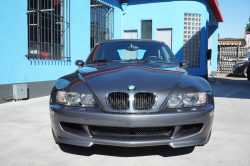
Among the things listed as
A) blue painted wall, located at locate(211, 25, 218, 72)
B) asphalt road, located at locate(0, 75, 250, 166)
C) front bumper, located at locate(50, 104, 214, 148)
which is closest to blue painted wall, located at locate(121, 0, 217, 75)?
blue painted wall, located at locate(211, 25, 218, 72)

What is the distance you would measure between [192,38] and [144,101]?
483 inches

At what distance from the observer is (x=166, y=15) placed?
13508 millimetres

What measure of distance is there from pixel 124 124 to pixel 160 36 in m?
11.9

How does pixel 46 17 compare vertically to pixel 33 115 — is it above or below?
above

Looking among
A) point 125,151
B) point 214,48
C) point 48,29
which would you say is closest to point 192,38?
point 214,48

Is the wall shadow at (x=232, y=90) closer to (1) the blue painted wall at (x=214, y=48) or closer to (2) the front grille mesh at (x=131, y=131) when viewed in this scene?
(2) the front grille mesh at (x=131, y=131)

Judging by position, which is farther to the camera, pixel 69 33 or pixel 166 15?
pixel 166 15

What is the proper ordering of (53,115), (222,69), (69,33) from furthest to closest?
(222,69), (69,33), (53,115)

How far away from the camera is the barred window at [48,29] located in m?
7.38

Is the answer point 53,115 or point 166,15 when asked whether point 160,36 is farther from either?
point 53,115

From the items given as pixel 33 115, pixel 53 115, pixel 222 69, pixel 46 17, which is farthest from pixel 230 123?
pixel 222 69

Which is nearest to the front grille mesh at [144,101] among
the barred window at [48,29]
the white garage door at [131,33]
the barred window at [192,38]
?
the barred window at [48,29]

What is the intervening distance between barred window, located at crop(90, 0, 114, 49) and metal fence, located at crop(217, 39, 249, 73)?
11.3m

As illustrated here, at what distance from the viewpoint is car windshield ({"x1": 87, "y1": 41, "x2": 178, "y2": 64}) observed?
13.3 feet
